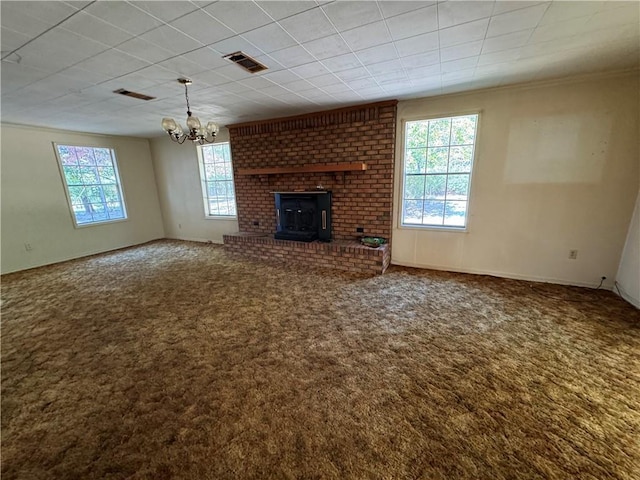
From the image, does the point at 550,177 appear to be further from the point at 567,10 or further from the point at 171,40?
the point at 171,40

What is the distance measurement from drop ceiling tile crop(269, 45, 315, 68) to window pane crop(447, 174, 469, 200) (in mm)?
2572

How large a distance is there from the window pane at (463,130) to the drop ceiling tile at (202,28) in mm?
3077

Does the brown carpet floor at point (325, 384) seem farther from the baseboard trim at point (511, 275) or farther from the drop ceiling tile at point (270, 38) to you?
the drop ceiling tile at point (270, 38)

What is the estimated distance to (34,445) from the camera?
146cm

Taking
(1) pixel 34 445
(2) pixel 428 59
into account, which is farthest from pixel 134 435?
(2) pixel 428 59

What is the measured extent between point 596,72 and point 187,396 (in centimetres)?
502

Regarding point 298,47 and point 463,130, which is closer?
point 298,47

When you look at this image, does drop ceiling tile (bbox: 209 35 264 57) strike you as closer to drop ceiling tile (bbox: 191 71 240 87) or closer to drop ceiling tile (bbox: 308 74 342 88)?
drop ceiling tile (bbox: 191 71 240 87)

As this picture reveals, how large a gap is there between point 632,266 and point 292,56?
4.30 metres

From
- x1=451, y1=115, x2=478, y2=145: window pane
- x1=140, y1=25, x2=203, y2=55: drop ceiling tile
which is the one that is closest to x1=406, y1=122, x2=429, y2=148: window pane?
x1=451, y1=115, x2=478, y2=145: window pane

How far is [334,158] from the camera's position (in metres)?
4.30

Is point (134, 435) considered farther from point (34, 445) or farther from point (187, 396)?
point (34, 445)

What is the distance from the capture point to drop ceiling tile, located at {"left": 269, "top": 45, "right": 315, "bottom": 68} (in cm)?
213

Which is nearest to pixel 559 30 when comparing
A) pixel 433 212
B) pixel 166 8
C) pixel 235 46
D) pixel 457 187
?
pixel 457 187
